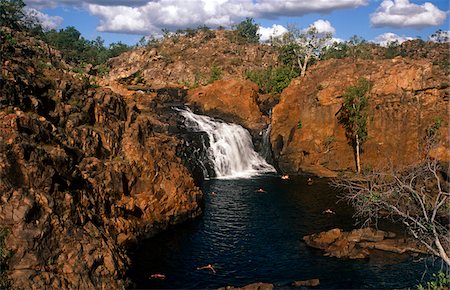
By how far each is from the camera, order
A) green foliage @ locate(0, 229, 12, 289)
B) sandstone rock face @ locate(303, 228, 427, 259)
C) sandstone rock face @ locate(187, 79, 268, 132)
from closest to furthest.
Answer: green foliage @ locate(0, 229, 12, 289), sandstone rock face @ locate(303, 228, 427, 259), sandstone rock face @ locate(187, 79, 268, 132)

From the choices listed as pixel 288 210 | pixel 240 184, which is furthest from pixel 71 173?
pixel 240 184

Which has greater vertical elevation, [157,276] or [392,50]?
[392,50]

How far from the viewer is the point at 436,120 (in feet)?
150

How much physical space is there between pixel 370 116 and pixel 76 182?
35.5 metres

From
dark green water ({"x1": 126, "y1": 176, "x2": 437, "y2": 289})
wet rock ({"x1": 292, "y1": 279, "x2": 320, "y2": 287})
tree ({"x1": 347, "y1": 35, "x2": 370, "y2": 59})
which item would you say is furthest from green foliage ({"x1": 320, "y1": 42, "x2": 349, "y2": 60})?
wet rock ({"x1": 292, "y1": 279, "x2": 320, "y2": 287})

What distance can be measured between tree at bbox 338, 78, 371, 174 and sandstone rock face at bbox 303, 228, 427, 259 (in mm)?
19612

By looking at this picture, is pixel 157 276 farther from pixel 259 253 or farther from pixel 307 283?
pixel 307 283

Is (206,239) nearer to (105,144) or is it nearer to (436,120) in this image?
(105,144)

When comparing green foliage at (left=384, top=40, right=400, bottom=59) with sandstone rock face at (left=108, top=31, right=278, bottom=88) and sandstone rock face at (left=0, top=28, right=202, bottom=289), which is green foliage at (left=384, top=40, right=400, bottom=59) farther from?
sandstone rock face at (left=0, top=28, right=202, bottom=289)

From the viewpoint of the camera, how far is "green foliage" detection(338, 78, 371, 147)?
48.6m

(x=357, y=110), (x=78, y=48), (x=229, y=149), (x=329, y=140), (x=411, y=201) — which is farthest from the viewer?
(x=78, y=48)

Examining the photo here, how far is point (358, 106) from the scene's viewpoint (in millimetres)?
48406

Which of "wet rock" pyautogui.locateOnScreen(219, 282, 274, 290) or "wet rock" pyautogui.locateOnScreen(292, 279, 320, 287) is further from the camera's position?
"wet rock" pyautogui.locateOnScreen(292, 279, 320, 287)

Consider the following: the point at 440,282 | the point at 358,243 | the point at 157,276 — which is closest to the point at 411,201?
the point at 440,282
